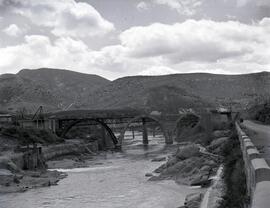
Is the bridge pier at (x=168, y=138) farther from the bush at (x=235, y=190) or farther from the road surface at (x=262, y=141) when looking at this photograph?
the bush at (x=235, y=190)

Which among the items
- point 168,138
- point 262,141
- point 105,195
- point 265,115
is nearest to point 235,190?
point 262,141

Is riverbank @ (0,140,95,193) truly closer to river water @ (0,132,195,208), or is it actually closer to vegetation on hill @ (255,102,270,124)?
river water @ (0,132,195,208)

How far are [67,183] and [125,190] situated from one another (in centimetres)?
955

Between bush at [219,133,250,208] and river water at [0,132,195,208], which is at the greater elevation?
bush at [219,133,250,208]

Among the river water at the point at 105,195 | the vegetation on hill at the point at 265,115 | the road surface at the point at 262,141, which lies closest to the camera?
the road surface at the point at 262,141

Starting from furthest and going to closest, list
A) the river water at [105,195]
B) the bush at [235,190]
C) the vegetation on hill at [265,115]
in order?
the vegetation on hill at [265,115] → the river water at [105,195] → the bush at [235,190]

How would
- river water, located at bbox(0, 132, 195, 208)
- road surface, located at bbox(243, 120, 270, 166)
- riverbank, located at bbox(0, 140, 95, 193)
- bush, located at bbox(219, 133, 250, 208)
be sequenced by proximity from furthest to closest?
1. riverbank, located at bbox(0, 140, 95, 193)
2. river water, located at bbox(0, 132, 195, 208)
3. road surface, located at bbox(243, 120, 270, 166)
4. bush, located at bbox(219, 133, 250, 208)

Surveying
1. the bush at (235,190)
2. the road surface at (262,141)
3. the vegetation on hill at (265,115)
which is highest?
the vegetation on hill at (265,115)

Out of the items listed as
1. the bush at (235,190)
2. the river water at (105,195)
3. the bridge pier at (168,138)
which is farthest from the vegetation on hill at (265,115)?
the bridge pier at (168,138)

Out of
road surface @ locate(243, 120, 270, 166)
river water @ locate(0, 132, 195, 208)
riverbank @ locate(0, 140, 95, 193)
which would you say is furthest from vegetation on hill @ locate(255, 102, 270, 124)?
riverbank @ locate(0, 140, 95, 193)

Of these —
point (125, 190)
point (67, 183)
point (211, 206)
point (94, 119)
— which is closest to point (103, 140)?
point (94, 119)

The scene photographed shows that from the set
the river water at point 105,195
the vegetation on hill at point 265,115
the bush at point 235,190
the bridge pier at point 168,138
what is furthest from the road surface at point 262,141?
the bridge pier at point 168,138

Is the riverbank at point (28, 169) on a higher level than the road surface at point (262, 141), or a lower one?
lower

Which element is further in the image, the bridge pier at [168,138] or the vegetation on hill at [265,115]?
the bridge pier at [168,138]
